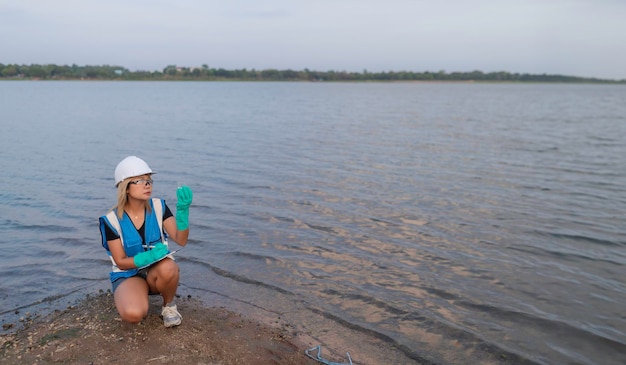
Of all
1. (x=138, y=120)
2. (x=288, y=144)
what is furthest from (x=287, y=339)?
(x=138, y=120)

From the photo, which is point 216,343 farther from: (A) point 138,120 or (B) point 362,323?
(A) point 138,120

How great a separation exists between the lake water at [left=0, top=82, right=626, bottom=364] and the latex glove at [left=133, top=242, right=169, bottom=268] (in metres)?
1.48

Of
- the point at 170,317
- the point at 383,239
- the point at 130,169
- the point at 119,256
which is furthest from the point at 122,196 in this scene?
the point at 383,239

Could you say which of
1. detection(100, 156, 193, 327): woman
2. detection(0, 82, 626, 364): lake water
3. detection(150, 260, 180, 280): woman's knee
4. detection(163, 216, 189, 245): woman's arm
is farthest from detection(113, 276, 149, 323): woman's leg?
detection(0, 82, 626, 364): lake water

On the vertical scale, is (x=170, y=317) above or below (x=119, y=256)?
below

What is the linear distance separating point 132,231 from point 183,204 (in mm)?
633

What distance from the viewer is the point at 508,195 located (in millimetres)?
12977

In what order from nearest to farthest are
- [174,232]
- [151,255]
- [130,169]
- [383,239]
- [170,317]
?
[130,169] → [151,255] → [170,317] → [174,232] → [383,239]

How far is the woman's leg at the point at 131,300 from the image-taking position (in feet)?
17.5

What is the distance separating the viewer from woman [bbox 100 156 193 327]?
5293 millimetres

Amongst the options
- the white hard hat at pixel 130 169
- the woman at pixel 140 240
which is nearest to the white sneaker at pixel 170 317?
the woman at pixel 140 240

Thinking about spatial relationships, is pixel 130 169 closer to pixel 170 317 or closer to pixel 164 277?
pixel 164 277

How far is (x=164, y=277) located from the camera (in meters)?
5.52

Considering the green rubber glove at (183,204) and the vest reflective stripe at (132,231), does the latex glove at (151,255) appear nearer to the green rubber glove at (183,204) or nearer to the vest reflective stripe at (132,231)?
the vest reflective stripe at (132,231)
